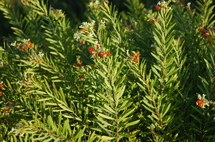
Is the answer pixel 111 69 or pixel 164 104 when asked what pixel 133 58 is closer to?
pixel 111 69

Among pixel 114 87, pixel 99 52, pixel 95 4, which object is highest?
pixel 95 4

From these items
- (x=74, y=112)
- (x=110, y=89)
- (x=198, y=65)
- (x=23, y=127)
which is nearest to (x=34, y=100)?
(x=74, y=112)

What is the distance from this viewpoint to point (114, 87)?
121cm

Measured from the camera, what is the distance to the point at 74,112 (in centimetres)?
152

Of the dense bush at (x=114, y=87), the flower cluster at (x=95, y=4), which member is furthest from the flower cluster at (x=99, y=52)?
the flower cluster at (x=95, y=4)

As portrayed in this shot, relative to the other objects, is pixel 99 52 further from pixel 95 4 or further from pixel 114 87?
pixel 95 4

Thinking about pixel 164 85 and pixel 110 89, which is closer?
pixel 110 89

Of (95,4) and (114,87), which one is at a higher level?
(95,4)

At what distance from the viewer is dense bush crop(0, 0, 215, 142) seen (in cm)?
129

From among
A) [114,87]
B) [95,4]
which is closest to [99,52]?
[114,87]

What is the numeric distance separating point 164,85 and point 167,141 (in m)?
0.34

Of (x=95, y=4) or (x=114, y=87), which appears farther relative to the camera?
(x=95, y=4)

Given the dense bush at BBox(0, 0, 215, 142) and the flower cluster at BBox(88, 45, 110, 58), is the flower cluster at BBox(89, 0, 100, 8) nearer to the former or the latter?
the dense bush at BBox(0, 0, 215, 142)

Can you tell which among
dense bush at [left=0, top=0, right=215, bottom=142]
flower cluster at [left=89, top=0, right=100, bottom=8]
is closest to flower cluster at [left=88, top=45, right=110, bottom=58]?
dense bush at [left=0, top=0, right=215, bottom=142]
